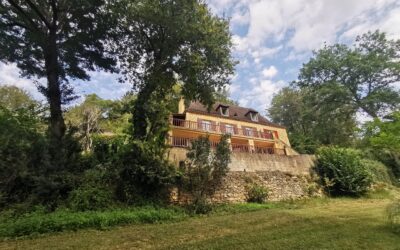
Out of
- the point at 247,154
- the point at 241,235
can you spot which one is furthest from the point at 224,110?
the point at 241,235

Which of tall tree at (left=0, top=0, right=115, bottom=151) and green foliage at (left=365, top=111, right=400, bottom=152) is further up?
tall tree at (left=0, top=0, right=115, bottom=151)

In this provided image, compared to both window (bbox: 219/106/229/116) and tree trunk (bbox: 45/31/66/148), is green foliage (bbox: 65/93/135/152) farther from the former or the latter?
tree trunk (bbox: 45/31/66/148)

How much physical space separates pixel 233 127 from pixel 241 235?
1740cm

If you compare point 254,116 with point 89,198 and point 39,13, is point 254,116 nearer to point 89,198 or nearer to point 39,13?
point 39,13

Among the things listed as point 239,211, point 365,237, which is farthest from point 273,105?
point 365,237

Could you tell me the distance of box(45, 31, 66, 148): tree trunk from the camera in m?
12.6

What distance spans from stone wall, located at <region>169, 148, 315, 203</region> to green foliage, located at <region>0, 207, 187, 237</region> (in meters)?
3.56

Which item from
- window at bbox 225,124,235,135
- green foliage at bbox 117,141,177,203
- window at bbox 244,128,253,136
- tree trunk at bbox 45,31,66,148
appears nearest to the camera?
green foliage at bbox 117,141,177,203

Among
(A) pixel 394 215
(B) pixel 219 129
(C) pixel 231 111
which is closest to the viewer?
(A) pixel 394 215

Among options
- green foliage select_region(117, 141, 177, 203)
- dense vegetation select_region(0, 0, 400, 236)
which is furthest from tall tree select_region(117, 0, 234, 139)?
green foliage select_region(117, 141, 177, 203)

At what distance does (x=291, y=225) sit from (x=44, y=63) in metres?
14.3

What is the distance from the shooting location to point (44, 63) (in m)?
14.0

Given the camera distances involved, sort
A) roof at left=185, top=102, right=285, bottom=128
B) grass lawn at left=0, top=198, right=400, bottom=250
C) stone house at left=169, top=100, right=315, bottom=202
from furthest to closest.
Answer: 1. roof at left=185, top=102, right=285, bottom=128
2. stone house at left=169, top=100, right=315, bottom=202
3. grass lawn at left=0, top=198, right=400, bottom=250

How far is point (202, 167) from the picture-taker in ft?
37.9
